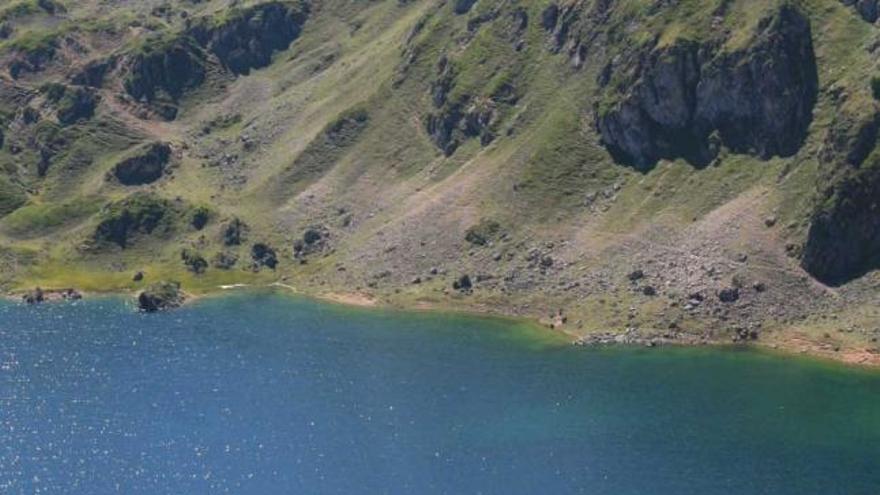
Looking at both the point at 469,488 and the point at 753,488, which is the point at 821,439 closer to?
the point at 753,488

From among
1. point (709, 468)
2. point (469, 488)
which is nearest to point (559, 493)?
point (469, 488)

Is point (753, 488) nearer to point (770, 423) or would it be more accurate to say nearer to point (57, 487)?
point (770, 423)

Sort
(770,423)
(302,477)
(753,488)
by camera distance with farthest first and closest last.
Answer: (770,423) < (302,477) < (753,488)

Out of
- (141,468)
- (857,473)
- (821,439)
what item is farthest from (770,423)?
(141,468)

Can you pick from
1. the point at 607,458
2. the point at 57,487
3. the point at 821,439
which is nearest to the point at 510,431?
the point at 607,458

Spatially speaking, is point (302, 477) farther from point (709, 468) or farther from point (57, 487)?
point (709, 468)

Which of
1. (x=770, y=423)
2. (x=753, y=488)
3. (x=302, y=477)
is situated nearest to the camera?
(x=753, y=488)

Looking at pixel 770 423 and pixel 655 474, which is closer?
pixel 655 474

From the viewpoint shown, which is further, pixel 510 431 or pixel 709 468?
pixel 510 431
